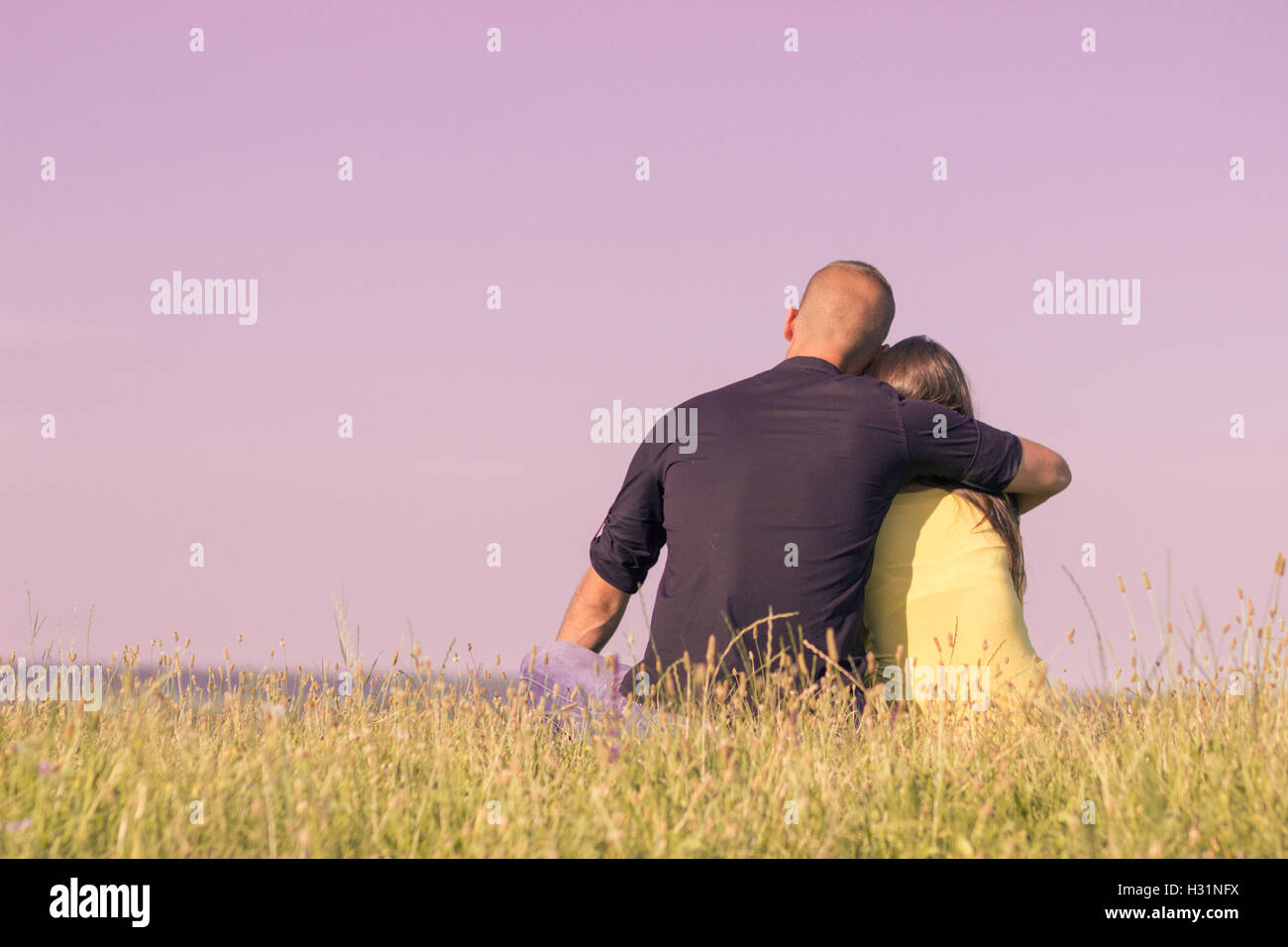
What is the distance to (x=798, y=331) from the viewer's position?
507 centimetres

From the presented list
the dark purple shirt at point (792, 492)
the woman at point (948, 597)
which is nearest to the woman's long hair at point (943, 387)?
the woman at point (948, 597)

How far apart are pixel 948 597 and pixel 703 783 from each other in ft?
6.83

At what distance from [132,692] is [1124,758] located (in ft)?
11.4

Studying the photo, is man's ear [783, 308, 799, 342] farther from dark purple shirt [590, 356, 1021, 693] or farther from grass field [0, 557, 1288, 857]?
grass field [0, 557, 1288, 857]

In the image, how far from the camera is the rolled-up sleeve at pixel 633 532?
5.00 m

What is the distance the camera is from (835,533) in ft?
14.8

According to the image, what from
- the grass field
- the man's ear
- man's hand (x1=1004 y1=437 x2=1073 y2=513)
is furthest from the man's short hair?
the grass field

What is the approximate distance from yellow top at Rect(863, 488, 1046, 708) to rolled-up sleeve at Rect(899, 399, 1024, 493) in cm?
17

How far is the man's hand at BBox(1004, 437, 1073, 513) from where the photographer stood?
483 centimetres

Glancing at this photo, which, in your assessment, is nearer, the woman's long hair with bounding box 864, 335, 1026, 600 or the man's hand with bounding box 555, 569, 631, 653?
the woman's long hair with bounding box 864, 335, 1026, 600

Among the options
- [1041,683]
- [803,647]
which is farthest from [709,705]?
[1041,683]

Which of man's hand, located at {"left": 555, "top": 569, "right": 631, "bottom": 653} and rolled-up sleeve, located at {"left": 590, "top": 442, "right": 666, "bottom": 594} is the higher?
rolled-up sleeve, located at {"left": 590, "top": 442, "right": 666, "bottom": 594}

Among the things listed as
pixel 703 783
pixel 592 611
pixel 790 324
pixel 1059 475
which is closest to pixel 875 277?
pixel 790 324
